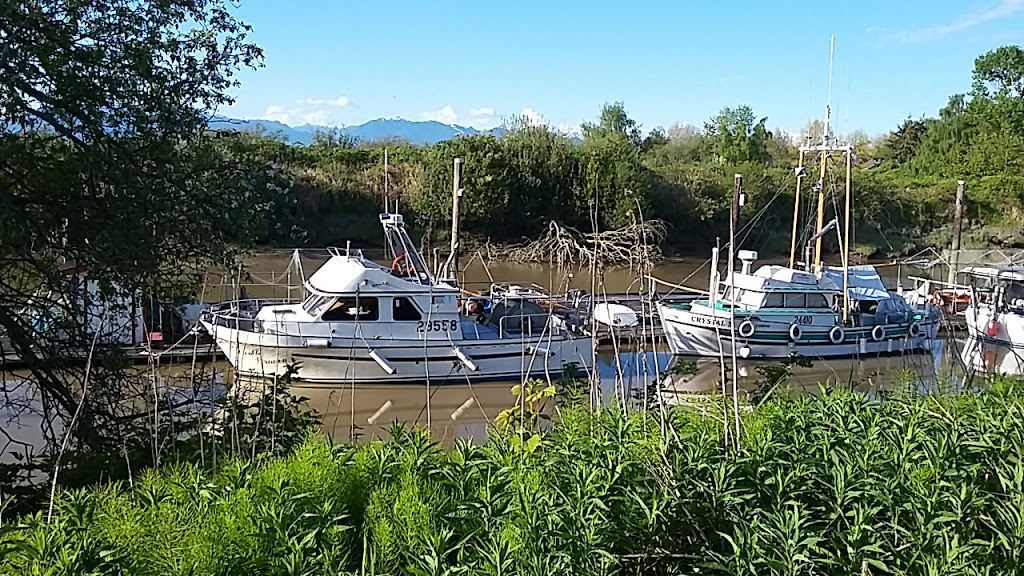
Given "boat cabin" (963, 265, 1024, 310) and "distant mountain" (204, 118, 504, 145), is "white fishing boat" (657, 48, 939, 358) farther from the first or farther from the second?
"distant mountain" (204, 118, 504, 145)

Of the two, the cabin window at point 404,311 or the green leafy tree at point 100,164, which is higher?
the green leafy tree at point 100,164

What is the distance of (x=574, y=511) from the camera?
133 inches

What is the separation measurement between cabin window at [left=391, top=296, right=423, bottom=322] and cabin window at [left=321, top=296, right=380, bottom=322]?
25 cm

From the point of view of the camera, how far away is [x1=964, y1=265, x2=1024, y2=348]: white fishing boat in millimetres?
14688

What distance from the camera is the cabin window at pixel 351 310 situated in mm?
12758

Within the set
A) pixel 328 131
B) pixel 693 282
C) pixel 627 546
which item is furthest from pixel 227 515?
pixel 328 131

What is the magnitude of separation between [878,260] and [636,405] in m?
27.6

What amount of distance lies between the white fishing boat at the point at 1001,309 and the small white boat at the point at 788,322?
2.82 feet

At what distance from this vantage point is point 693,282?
26.0 metres

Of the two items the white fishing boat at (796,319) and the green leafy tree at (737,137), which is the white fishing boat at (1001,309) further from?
the green leafy tree at (737,137)

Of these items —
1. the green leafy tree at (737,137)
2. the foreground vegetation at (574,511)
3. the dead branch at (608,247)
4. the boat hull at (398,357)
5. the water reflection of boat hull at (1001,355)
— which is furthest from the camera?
the green leafy tree at (737,137)

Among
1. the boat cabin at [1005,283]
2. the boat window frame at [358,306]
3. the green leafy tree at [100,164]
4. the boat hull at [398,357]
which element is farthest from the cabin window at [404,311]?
the boat cabin at [1005,283]

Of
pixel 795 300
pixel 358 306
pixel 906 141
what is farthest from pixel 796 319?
pixel 906 141

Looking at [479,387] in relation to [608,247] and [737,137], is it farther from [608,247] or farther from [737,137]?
[737,137]
